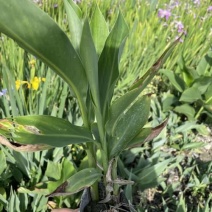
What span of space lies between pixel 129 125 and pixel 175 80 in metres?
1.01

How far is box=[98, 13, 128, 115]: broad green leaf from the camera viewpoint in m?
0.69

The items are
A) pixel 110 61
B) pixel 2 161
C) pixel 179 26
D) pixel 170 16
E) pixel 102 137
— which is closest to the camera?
pixel 110 61

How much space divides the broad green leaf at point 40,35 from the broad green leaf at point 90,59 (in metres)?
0.02

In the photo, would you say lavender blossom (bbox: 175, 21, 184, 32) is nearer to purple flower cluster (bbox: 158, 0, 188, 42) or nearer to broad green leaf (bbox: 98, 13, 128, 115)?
purple flower cluster (bbox: 158, 0, 188, 42)

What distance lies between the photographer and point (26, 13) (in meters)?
0.54

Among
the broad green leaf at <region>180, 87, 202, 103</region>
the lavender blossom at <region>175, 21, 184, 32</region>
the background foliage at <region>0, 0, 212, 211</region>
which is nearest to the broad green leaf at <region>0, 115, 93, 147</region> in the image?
the background foliage at <region>0, 0, 212, 211</region>

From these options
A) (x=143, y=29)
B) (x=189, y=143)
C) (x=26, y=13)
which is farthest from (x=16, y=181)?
(x=143, y=29)

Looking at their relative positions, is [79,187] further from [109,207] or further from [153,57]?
[153,57]

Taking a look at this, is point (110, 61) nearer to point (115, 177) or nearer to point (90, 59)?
point (90, 59)

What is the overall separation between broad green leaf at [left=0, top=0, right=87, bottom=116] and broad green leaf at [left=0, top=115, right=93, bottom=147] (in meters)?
0.11

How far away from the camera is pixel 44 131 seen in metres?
0.74

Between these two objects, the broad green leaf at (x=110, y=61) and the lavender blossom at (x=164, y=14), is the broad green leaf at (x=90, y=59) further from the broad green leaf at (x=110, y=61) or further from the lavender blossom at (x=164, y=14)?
the lavender blossom at (x=164, y=14)

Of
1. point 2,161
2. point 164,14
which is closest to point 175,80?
point 164,14

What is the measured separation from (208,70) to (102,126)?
1263 mm
